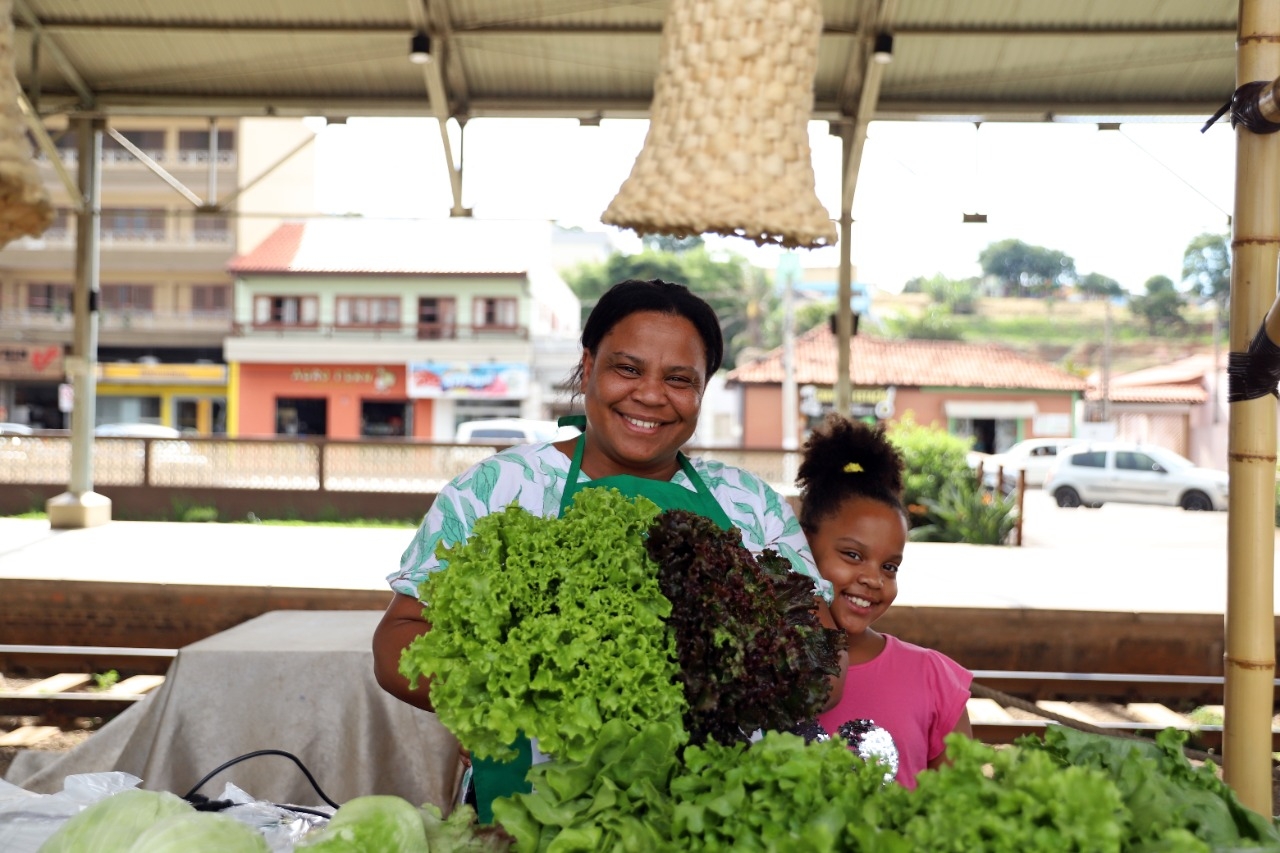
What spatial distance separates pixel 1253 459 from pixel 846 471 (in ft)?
3.18

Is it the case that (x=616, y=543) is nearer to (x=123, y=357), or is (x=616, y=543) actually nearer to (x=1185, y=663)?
(x=1185, y=663)

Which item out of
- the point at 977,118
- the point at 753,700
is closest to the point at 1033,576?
the point at 977,118

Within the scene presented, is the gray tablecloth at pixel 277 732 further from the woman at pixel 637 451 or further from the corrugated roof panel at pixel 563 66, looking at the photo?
the corrugated roof panel at pixel 563 66

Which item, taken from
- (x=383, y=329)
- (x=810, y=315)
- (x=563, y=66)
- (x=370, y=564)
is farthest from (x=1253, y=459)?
(x=810, y=315)

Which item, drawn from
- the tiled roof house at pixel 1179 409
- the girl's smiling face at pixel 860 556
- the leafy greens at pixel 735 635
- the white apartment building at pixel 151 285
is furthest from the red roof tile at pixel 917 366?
the leafy greens at pixel 735 635

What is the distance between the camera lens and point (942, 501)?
15.8m

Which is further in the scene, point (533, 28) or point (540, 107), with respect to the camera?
point (540, 107)

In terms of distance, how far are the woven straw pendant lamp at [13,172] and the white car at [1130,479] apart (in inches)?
972

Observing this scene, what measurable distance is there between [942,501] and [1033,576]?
13.5 feet

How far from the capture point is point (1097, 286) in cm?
10569

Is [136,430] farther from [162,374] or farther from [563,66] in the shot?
[563,66]

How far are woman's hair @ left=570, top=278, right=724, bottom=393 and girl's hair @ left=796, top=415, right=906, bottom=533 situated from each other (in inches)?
29.1

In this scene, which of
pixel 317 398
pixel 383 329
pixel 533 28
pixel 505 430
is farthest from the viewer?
pixel 317 398

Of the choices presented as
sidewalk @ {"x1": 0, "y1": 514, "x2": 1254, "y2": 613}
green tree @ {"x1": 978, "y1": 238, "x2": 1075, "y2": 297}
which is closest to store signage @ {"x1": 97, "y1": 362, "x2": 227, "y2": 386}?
sidewalk @ {"x1": 0, "y1": 514, "x2": 1254, "y2": 613}
